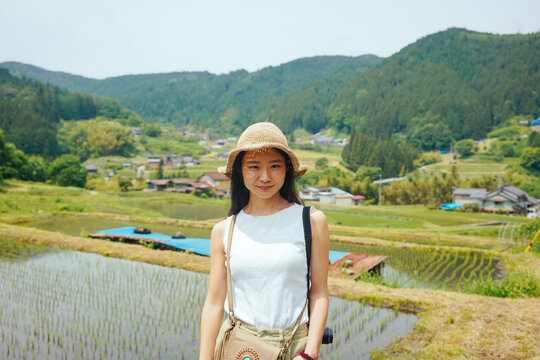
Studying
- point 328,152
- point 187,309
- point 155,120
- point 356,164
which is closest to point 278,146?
point 187,309

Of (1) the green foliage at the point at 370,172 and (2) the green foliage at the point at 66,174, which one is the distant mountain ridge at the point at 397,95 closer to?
(1) the green foliage at the point at 370,172

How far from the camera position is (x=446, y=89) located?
74.2m

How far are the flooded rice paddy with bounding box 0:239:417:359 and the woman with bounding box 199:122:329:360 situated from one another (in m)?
3.13

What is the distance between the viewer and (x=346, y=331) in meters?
5.17

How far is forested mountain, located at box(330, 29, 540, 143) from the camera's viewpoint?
5934 cm

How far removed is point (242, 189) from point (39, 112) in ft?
235

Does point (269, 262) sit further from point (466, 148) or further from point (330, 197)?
point (466, 148)

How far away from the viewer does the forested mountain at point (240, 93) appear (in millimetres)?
102062

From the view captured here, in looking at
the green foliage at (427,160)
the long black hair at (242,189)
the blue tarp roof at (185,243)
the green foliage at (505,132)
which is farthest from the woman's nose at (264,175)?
the green foliage at (505,132)

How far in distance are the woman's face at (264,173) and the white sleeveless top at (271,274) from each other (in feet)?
0.48

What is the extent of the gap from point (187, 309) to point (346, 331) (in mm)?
2333

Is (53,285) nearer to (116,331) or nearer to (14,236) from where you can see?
(116,331)

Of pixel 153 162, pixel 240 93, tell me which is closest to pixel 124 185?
pixel 153 162

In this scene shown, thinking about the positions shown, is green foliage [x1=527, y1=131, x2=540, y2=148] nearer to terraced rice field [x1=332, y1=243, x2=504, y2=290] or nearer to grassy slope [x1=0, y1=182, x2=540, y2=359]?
grassy slope [x1=0, y1=182, x2=540, y2=359]
